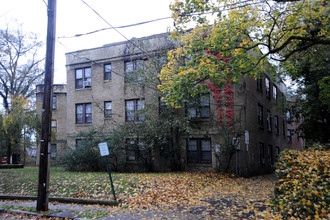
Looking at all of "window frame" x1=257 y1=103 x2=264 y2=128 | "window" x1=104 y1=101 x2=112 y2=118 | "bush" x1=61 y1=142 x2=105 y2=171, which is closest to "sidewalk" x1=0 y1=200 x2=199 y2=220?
"bush" x1=61 y1=142 x2=105 y2=171

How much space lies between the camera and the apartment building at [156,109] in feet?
65.2

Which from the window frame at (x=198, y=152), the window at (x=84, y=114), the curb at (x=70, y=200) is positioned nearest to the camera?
the curb at (x=70, y=200)

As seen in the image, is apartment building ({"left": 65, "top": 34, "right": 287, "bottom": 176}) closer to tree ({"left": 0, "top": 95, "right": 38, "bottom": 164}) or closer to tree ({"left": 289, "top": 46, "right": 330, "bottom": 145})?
tree ({"left": 289, "top": 46, "right": 330, "bottom": 145})

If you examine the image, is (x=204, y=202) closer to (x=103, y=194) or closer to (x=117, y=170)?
(x=103, y=194)

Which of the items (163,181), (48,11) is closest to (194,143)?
(163,181)

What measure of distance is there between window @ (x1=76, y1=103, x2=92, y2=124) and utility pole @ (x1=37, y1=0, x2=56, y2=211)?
591 inches

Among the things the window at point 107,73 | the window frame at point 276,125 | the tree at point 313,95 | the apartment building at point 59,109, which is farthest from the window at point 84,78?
the window frame at point 276,125

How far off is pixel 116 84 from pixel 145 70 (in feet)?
13.9

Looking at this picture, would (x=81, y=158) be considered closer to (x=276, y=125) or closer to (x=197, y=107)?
(x=197, y=107)

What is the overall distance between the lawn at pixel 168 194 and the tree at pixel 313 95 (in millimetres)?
8347

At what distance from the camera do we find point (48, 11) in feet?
34.0

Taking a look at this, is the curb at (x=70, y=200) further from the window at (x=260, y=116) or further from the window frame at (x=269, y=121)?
the window frame at (x=269, y=121)

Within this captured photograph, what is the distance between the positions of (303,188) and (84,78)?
2119 cm

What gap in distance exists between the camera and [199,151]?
20484mm
